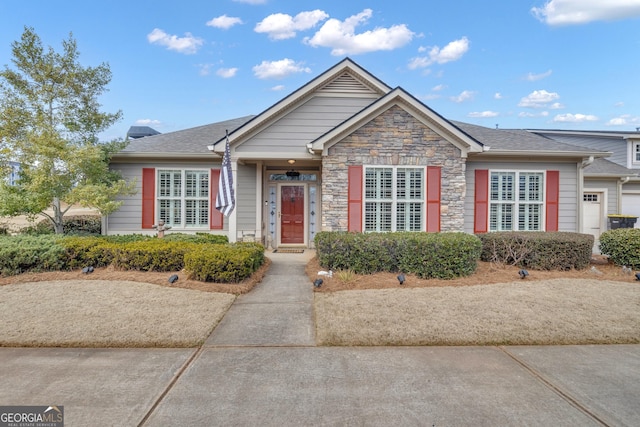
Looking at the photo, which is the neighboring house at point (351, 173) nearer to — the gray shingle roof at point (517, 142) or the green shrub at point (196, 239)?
the gray shingle roof at point (517, 142)

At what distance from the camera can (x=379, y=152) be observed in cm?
888

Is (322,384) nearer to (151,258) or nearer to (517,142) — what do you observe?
(151,258)

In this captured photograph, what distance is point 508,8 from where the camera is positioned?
1317 cm

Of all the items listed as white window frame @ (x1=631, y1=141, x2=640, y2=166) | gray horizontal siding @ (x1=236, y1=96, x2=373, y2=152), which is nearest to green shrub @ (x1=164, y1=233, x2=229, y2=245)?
gray horizontal siding @ (x1=236, y1=96, x2=373, y2=152)

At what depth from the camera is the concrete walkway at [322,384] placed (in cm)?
268

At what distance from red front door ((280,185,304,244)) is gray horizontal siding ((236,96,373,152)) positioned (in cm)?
211

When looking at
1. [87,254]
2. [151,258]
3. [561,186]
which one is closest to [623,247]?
[561,186]

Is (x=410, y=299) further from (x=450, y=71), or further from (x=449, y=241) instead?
(x=450, y=71)

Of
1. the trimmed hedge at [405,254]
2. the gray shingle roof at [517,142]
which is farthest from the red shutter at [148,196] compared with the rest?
the gray shingle roof at [517,142]

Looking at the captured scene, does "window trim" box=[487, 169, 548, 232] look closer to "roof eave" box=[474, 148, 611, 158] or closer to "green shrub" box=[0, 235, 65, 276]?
"roof eave" box=[474, 148, 611, 158]

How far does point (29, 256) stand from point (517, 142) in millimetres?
13592

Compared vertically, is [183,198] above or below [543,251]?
above

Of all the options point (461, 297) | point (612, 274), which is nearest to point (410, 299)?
point (461, 297)

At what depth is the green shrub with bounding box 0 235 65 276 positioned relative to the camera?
6.76 metres
